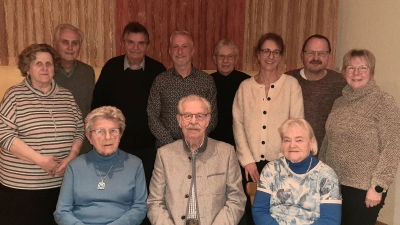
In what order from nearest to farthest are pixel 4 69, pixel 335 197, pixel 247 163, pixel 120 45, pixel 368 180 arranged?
pixel 335 197, pixel 368 180, pixel 247 163, pixel 4 69, pixel 120 45

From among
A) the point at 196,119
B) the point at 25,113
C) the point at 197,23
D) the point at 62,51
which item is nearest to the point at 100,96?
the point at 62,51

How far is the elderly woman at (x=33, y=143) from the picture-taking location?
2.47 m

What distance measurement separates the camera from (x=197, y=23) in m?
4.33

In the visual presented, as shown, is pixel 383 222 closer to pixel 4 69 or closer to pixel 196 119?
pixel 196 119

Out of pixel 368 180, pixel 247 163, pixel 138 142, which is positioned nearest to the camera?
pixel 368 180

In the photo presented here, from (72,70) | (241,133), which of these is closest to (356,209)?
(241,133)

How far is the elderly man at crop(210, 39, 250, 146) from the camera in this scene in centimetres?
326

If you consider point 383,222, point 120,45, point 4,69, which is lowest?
point 383,222

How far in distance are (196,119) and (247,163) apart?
625 mm

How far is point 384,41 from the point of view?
3.82 meters

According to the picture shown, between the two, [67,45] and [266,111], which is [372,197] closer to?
[266,111]

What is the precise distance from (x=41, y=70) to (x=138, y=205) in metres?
1.04

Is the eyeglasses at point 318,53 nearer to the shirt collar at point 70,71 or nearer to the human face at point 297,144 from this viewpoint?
the human face at point 297,144

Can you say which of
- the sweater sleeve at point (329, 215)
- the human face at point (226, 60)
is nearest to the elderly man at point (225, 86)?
the human face at point (226, 60)
